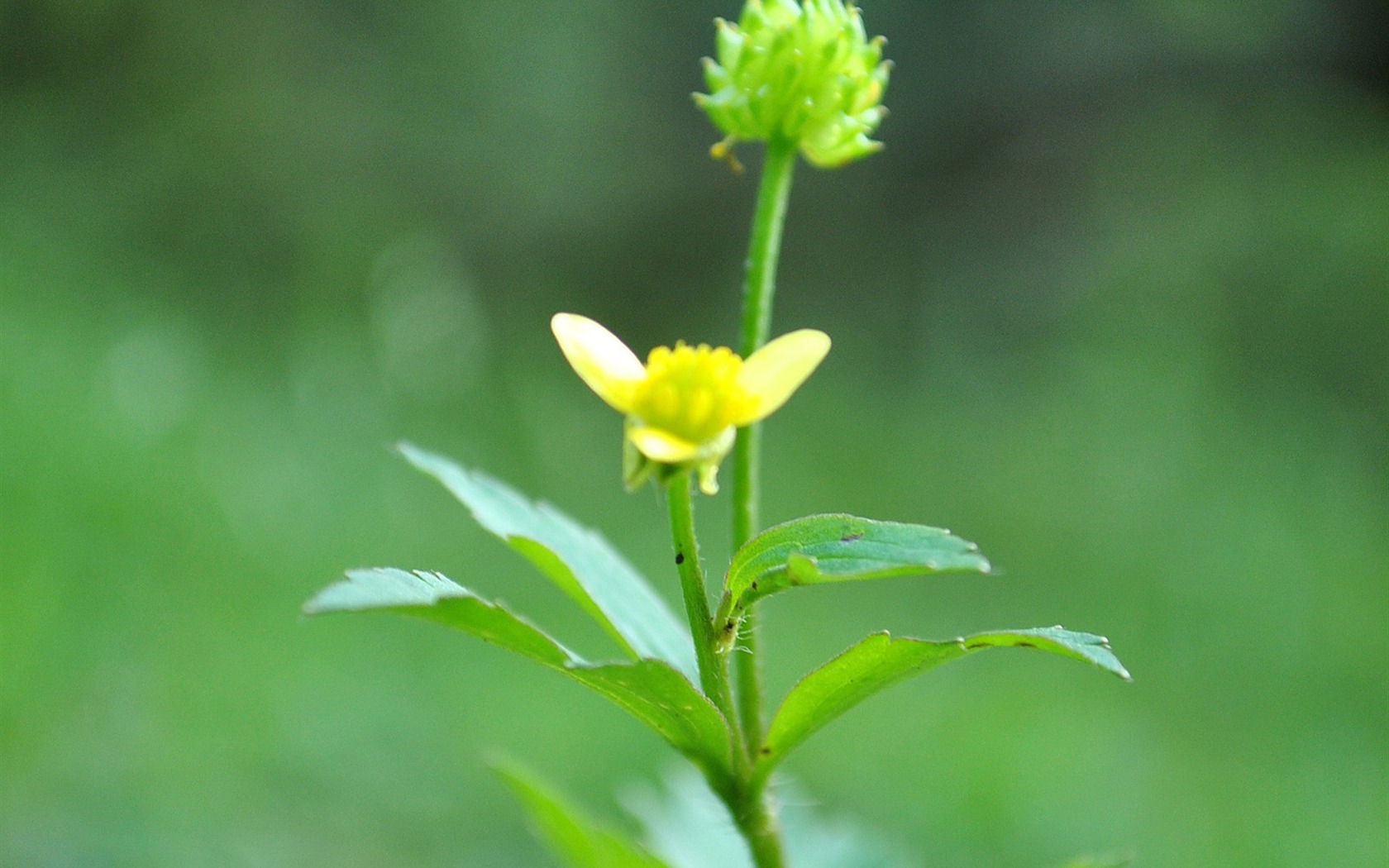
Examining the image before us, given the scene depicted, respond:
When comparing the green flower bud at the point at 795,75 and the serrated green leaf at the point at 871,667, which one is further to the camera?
the green flower bud at the point at 795,75

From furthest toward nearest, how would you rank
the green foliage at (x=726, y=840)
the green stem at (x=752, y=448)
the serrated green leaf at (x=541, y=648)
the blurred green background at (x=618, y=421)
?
the blurred green background at (x=618, y=421)
the green foliage at (x=726, y=840)
the green stem at (x=752, y=448)
the serrated green leaf at (x=541, y=648)

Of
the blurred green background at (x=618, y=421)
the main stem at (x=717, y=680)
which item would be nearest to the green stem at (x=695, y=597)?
the main stem at (x=717, y=680)

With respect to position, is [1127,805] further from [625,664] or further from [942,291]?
[942,291]

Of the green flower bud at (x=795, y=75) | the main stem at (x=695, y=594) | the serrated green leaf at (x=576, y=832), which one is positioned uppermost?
the green flower bud at (x=795, y=75)

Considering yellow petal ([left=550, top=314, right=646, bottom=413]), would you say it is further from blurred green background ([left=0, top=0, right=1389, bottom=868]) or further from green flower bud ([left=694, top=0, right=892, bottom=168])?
blurred green background ([left=0, top=0, right=1389, bottom=868])

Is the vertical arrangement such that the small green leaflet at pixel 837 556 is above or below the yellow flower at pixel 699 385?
below

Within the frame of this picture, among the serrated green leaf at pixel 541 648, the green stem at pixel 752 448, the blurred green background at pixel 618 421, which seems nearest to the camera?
the serrated green leaf at pixel 541 648

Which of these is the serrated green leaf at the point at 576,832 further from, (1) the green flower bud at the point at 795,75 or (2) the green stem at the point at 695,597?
(1) the green flower bud at the point at 795,75
